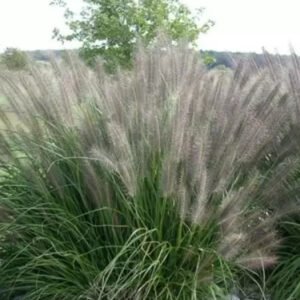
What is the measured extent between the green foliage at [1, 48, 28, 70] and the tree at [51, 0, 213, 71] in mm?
7742

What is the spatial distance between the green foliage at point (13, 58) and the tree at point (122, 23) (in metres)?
7.74

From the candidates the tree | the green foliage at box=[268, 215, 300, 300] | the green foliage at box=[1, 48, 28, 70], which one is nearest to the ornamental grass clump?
the green foliage at box=[268, 215, 300, 300]

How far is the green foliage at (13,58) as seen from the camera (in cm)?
355

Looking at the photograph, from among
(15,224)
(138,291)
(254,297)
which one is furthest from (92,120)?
(254,297)

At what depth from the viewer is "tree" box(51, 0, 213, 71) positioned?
484 inches

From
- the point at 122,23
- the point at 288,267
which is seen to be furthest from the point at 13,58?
the point at 122,23

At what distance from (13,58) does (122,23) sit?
901cm

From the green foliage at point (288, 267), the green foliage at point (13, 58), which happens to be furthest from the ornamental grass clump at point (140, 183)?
the green foliage at point (13, 58)

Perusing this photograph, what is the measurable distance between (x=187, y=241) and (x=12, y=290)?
90 centimetres

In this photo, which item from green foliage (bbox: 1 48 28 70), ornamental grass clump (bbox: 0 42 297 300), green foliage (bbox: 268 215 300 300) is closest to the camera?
ornamental grass clump (bbox: 0 42 297 300)

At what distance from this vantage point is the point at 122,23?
12.7 meters

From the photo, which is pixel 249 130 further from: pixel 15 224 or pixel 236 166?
pixel 15 224

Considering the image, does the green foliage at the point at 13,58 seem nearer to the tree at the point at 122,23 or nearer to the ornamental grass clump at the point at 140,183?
the ornamental grass clump at the point at 140,183

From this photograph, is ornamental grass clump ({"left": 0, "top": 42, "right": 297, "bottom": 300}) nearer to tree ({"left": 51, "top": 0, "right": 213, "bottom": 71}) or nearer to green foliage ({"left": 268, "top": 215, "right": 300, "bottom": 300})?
green foliage ({"left": 268, "top": 215, "right": 300, "bottom": 300})
